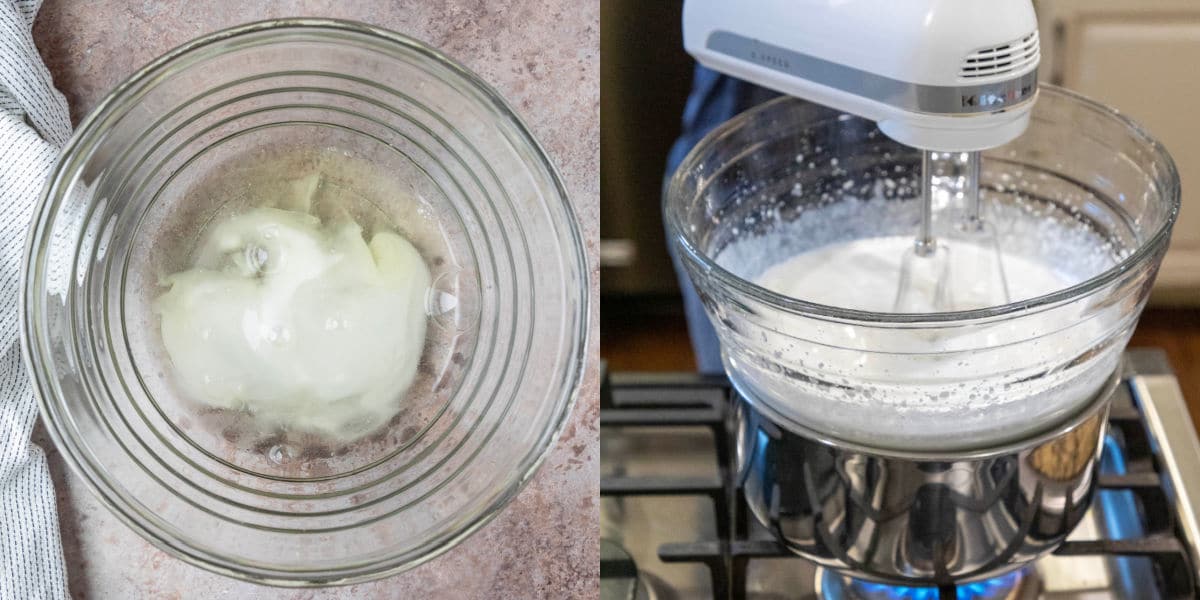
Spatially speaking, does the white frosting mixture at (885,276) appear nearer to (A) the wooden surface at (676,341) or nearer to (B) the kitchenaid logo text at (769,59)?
(B) the kitchenaid logo text at (769,59)

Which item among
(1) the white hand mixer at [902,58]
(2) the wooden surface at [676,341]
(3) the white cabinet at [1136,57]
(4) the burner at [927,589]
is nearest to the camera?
(1) the white hand mixer at [902,58]

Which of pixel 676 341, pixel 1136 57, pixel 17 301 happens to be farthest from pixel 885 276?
pixel 676 341

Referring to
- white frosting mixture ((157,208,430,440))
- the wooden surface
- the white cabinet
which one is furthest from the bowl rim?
the wooden surface

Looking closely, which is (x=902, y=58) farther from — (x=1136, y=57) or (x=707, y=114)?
(x=1136, y=57)

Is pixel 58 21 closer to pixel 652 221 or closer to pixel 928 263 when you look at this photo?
pixel 928 263

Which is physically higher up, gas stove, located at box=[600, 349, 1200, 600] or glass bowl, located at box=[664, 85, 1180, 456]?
glass bowl, located at box=[664, 85, 1180, 456]

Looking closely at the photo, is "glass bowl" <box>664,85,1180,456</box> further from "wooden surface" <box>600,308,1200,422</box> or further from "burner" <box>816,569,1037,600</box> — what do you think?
"wooden surface" <box>600,308,1200,422</box>

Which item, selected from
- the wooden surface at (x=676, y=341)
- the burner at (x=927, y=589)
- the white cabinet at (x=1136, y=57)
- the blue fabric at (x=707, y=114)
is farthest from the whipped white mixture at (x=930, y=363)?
the wooden surface at (x=676, y=341)
